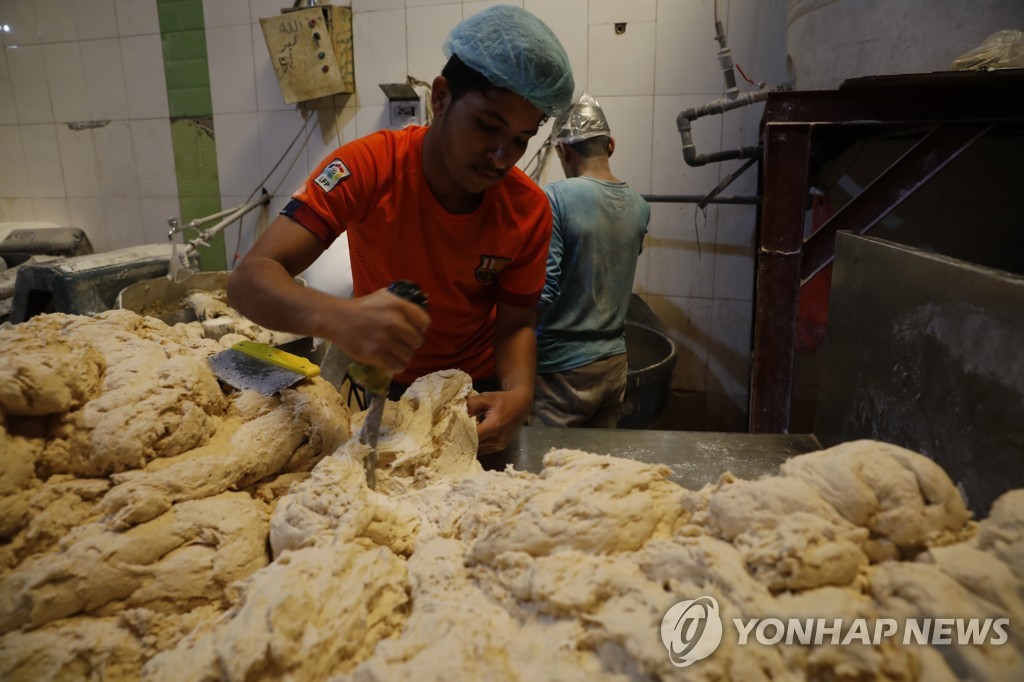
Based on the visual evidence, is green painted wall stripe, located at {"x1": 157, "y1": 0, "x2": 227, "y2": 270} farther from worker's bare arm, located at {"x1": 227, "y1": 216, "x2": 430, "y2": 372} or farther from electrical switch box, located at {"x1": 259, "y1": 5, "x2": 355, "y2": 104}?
worker's bare arm, located at {"x1": 227, "y1": 216, "x2": 430, "y2": 372}

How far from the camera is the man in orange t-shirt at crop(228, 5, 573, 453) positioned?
1.24 meters

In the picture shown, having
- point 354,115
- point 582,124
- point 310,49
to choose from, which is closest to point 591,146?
point 582,124

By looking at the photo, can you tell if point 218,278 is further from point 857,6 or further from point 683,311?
point 857,6

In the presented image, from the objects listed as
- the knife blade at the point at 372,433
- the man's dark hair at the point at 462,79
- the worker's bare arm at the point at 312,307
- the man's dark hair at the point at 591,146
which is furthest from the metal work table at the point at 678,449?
the man's dark hair at the point at 591,146

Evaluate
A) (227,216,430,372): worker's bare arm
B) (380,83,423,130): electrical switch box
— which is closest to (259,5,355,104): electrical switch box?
(380,83,423,130): electrical switch box

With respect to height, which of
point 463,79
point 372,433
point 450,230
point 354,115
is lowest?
point 372,433

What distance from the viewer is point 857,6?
231cm

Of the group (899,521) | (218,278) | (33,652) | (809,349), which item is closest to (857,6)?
(809,349)

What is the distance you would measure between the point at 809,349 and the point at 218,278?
11.8ft

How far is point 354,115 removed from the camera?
397 centimetres

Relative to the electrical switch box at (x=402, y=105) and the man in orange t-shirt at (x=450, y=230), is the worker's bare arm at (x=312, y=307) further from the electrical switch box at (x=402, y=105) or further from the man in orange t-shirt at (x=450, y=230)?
the electrical switch box at (x=402, y=105)

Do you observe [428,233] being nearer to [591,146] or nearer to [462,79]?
[462,79]

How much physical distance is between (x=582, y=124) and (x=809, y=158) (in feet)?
3.50

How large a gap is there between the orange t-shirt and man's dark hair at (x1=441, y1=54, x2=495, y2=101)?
0.25 meters
